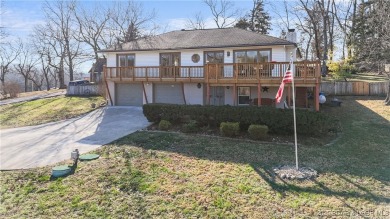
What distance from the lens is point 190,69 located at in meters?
18.6

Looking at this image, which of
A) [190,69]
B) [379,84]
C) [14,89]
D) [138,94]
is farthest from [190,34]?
[14,89]

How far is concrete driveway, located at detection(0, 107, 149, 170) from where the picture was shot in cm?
1023

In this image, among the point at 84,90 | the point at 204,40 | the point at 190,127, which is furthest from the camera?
the point at 84,90

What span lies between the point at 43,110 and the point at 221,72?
44.2 feet

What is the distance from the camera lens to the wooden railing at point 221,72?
46.3ft

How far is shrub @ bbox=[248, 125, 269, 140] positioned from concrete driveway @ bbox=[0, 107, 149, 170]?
5642mm

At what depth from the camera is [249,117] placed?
1226 centimetres

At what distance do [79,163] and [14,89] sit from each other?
1049 inches

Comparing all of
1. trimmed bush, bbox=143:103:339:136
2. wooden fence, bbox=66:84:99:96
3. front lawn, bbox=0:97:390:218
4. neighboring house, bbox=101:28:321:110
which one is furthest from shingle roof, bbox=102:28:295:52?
front lawn, bbox=0:97:390:218

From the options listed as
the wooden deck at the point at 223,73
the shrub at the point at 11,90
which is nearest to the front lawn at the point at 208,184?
the wooden deck at the point at 223,73

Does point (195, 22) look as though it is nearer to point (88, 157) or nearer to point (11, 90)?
point (11, 90)

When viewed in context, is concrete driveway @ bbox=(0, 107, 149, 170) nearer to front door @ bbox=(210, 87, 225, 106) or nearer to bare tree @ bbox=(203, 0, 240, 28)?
front door @ bbox=(210, 87, 225, 106)

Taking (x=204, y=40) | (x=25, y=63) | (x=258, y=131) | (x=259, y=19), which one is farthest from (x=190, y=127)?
(x=25, y=63)

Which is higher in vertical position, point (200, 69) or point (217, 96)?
point (200, 69)
